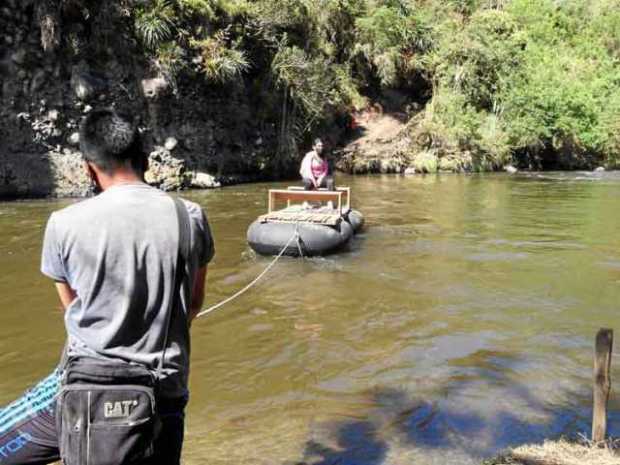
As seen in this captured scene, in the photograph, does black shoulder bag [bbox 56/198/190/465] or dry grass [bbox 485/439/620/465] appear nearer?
black shoulder bag [bbox 56/198/190/465]

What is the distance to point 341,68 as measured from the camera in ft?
89.2

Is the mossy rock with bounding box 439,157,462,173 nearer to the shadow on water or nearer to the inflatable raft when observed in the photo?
the inflatable raft

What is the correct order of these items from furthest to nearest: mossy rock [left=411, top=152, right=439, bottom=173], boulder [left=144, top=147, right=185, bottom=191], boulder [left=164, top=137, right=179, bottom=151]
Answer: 1. mossy rock [left=411, top=152, right=439, bottom=173]
2. boulder [left=164, top=137, right=179, bottom=151]
3. boulder [left=144, top=147, right=185, bottom=191]

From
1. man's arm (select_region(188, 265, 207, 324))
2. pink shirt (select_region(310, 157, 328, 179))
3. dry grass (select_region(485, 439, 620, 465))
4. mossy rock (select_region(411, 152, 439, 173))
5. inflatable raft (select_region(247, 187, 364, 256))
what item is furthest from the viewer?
mossy rock (select_region(411, 152, 439, 173))

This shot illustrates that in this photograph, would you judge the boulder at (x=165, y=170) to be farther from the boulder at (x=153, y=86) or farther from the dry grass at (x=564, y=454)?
the dry grass at (x=564, y=454)

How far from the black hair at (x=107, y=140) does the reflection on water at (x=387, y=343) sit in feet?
8.31

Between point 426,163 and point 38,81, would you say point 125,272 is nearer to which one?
point 38,81

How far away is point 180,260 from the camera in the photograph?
2082 mm

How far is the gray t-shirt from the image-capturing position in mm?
1998

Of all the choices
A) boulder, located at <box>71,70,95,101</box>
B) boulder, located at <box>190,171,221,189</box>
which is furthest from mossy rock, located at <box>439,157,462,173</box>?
boulder, located at <box>71,70,95,101</box>

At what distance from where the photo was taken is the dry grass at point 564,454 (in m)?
3.64

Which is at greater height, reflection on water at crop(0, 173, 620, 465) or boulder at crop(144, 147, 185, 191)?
boulder at crop(144, 147, 185, 191)

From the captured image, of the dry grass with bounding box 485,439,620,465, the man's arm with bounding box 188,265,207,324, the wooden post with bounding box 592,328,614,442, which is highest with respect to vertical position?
the man's arm with bounding box 188,265,207,324

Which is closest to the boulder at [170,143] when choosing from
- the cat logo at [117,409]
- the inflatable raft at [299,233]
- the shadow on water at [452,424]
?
the inflatable raft at [299,233]
